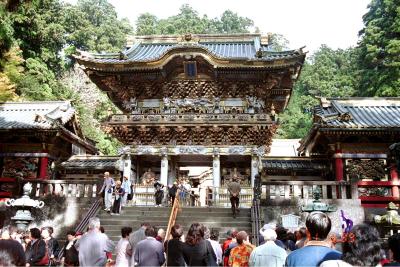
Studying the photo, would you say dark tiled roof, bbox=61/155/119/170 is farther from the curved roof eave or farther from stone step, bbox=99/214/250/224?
stone step, bbox=99/214/250/224

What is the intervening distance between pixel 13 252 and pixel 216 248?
5485mm

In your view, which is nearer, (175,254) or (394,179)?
(175,254)

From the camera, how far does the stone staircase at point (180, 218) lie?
14.0 meters

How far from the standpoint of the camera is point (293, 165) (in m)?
20.1

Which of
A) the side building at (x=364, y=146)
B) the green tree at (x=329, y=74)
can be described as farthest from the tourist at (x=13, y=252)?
the green tree at (x=329, y=74)

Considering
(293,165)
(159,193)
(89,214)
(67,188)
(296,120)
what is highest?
(296,120)

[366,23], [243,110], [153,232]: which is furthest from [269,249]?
[366,23]

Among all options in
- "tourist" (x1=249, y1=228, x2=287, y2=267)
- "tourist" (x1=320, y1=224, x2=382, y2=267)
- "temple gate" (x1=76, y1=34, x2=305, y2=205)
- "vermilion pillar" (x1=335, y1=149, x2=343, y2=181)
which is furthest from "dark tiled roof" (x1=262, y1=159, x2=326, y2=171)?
"tourist" (x1=320, y1=224, x2=382, y2=267)

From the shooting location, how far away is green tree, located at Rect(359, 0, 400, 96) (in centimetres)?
3016

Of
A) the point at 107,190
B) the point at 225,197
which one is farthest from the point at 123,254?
the point at 225,197

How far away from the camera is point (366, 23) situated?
37281 millimetres

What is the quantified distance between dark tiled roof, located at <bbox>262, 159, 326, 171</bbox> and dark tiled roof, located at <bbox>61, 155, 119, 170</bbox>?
26.4ft

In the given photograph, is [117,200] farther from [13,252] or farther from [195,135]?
[13,252]

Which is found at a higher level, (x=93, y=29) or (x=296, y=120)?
(x=93, y=29)
